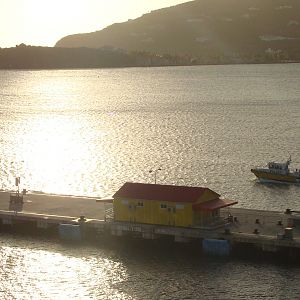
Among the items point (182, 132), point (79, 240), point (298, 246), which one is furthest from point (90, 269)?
point (182, 132)

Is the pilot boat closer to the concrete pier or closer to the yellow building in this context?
the concrete pier

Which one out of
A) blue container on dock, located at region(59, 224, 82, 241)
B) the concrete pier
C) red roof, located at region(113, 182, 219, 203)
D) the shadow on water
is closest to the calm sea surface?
the shadow on water

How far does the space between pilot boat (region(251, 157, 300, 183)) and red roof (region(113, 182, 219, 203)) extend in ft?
82.6

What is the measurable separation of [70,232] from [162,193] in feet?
21.5

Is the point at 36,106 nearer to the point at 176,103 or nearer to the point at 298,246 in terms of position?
the point at 176,103

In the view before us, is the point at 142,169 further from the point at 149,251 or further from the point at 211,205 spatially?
the point at 149,251

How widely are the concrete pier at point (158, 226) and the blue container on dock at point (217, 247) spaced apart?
449mm

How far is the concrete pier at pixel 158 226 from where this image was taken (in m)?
52.5

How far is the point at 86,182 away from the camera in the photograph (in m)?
80.4

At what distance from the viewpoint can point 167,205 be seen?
5544cm

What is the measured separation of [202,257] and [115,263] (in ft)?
17.3

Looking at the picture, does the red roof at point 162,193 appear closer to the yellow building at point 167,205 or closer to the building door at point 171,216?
the yellow building at point 167,205

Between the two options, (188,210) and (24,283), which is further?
(188,210)

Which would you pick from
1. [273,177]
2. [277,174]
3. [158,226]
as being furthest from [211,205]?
[273,177]
